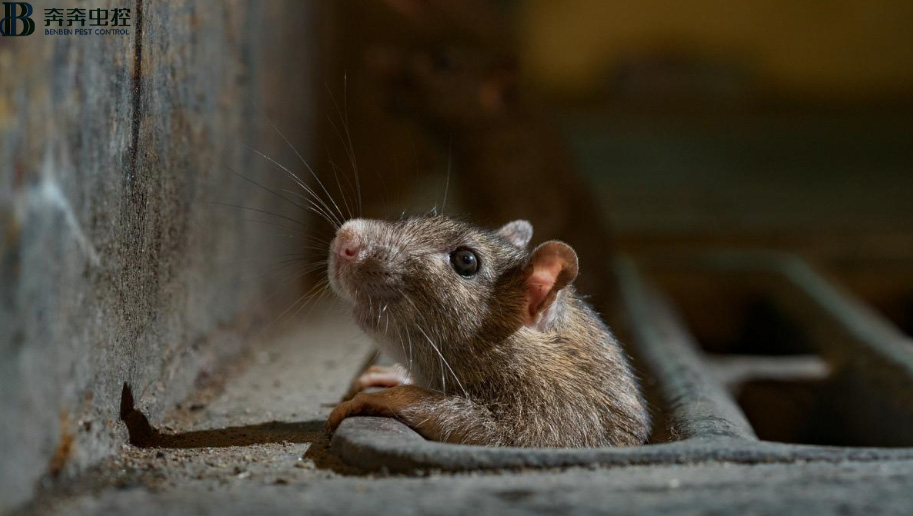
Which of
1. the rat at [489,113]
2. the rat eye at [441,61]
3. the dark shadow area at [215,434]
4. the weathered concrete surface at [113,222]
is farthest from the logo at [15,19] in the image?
the rat eye at [441,61]

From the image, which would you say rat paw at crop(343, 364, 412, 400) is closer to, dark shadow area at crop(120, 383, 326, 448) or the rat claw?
dark shadow area at crop(120, 383, 326, 448)

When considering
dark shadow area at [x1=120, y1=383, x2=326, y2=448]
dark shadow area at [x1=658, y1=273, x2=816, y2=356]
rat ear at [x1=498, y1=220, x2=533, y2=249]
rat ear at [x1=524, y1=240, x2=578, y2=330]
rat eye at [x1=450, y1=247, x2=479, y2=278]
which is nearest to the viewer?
dark shadow area at [x1=120, y1=383, x2=326, y2=448]

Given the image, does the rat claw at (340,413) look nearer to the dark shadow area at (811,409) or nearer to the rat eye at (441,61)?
the dark shadow area at (811,409)

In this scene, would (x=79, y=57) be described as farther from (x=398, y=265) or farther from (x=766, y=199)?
(x=766, y=199)

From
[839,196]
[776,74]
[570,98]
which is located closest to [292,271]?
[839,196]

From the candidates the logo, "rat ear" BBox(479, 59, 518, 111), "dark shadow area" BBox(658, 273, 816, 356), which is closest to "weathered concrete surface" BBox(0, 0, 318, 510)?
the logo

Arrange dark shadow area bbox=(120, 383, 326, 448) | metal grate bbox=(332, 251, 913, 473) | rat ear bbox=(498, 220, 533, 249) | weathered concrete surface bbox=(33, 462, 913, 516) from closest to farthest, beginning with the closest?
weathered concrete surface bbox=(33, 462, 913, 516)
metal grate bbox=(332, 251, 913, 473)
dark shadow area bbox=(120, 383, 326, 448)
rat ear bbox=(498, 220, 533, 249)

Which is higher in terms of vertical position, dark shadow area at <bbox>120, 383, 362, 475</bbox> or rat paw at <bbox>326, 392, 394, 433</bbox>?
rat paw at <bbox>326, 392, 394, 433</bbox>
